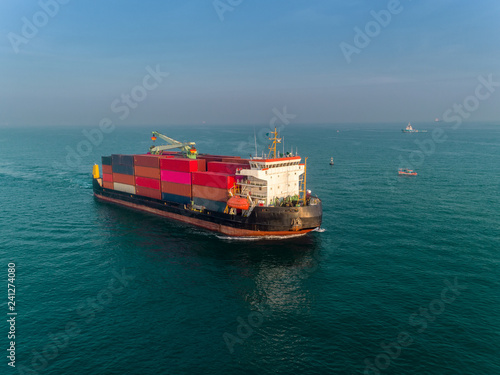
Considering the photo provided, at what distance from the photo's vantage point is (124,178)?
5862 cm

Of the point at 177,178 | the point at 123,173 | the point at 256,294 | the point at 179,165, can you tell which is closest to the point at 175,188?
the point at 177,178

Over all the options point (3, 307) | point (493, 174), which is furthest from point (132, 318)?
point (493, 174)

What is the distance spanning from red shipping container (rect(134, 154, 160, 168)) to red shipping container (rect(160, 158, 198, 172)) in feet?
4.65

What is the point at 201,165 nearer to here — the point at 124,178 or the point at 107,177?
the point at 124,178

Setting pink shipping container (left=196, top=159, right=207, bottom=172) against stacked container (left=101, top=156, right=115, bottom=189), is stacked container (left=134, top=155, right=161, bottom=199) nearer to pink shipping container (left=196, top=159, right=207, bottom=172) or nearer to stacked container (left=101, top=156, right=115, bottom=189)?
pink shipping container (left=196, top=159, right=207, bottom=172)

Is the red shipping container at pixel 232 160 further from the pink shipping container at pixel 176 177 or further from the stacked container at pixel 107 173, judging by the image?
the stacked container at pixel 107 173

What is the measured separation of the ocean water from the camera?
819 inches

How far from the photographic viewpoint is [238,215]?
4188 cm

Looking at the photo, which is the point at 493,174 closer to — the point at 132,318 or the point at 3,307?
the point at 132,318

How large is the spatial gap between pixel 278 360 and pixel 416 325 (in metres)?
11.3

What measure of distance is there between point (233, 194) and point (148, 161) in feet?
63.5

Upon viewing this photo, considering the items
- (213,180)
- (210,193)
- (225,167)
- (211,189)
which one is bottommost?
(210,193)

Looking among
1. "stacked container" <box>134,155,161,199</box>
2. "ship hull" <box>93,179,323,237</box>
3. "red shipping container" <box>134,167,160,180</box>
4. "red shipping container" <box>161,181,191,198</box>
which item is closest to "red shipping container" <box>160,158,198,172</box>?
"red shipping container" <box>134,167,160,180</box>

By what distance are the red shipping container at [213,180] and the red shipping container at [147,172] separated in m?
9.01
